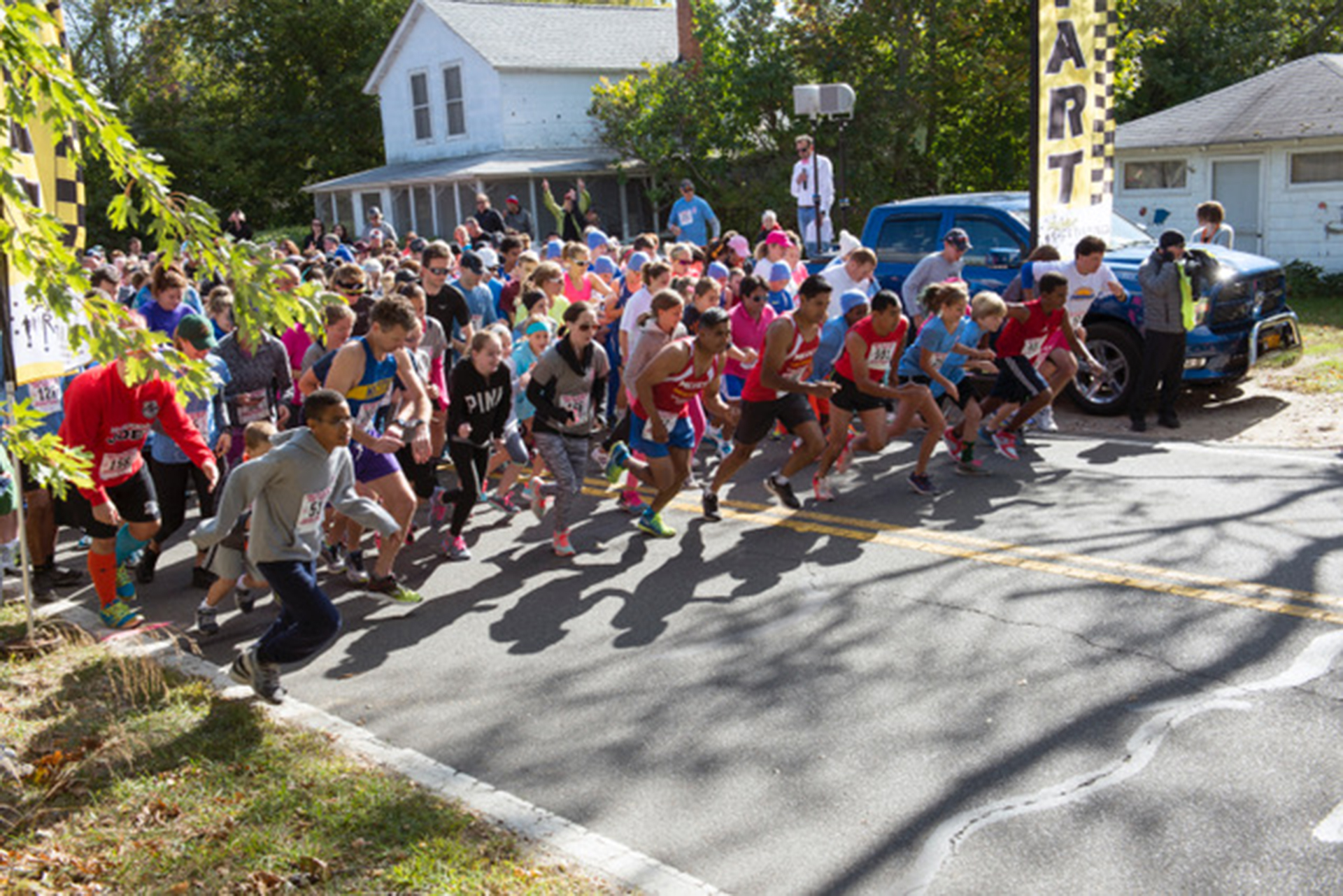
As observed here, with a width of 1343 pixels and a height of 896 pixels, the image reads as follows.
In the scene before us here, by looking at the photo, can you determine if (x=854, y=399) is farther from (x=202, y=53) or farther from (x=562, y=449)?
(x=202, y=53)

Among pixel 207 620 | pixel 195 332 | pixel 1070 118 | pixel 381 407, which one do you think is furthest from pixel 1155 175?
pixel 207 620

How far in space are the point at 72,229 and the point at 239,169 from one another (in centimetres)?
4016

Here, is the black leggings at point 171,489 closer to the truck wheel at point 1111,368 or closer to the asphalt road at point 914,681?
the asphalt road at point 914,681

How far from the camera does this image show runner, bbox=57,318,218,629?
24.0 ft

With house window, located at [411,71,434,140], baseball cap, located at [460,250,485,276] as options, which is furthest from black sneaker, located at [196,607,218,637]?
house window, located at [411,71,434,140]

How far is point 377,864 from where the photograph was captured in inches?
184

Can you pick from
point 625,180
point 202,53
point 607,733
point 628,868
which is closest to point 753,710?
point 607,733

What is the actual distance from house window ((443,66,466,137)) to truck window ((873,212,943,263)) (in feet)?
76.0

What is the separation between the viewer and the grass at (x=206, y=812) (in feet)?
15.1

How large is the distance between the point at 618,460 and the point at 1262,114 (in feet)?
56.9

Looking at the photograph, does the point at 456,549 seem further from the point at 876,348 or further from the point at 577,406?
the point at 876,348

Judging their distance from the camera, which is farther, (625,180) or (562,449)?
(625,180)

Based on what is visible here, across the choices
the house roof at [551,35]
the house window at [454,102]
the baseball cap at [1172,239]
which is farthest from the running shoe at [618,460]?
the house window at [454,102]

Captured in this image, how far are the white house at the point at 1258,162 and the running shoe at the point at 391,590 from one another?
16.1 metres
